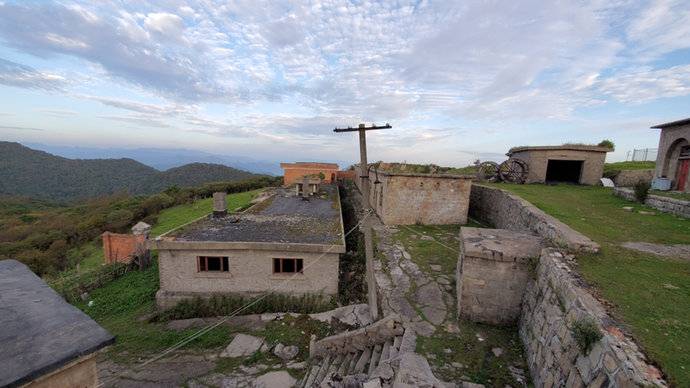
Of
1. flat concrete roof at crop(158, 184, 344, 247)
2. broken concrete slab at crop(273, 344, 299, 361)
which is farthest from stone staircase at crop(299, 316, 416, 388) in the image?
flat concrete roof at crop(158, 184, 344, 247)

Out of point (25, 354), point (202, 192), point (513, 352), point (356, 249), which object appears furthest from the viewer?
point (202, 192)

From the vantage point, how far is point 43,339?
219 centimetres

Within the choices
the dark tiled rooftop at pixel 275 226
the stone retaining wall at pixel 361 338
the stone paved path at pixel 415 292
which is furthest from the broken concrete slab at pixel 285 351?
the dark tiled rooftop at pixel 275 226

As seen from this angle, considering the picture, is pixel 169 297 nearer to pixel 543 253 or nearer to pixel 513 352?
pixel 513 352

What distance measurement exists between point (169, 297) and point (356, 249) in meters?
6.95

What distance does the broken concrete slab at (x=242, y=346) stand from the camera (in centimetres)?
795

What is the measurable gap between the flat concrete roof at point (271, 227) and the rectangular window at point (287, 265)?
610mm

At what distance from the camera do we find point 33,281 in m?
3.00

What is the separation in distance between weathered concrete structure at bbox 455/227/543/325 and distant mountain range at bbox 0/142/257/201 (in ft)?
237

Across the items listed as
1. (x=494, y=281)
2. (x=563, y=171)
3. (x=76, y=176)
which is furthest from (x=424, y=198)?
(x=76, y=176)

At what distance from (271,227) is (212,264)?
254 centimetres

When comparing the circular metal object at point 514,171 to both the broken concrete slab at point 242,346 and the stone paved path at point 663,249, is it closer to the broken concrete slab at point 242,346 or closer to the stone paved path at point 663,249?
the stone paved path at point 663,249

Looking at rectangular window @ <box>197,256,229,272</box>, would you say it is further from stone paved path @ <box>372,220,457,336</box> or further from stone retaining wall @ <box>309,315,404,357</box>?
stone paved path @ <box>372,220,457,336</box>

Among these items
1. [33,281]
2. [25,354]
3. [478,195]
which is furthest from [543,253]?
[478,195]
